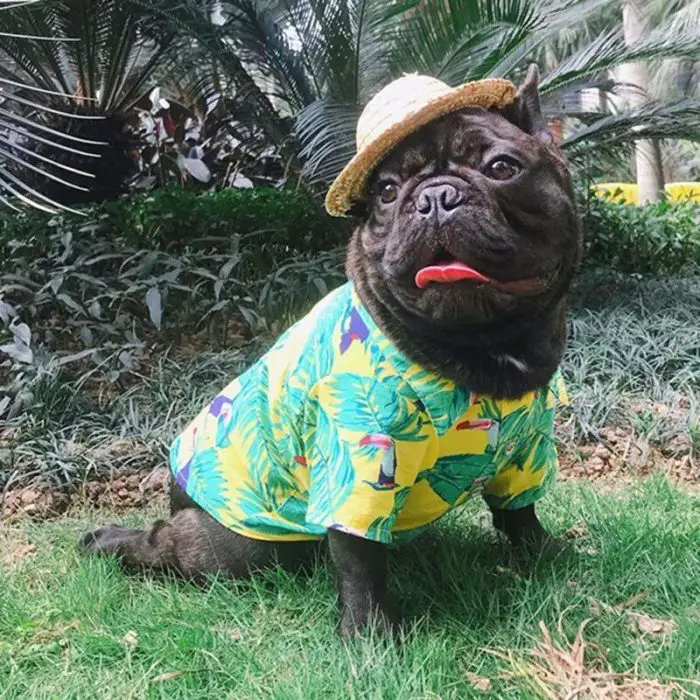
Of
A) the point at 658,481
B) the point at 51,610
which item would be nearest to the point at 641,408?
the point at 658,481

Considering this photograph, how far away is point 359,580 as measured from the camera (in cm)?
205

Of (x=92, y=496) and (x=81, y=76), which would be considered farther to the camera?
(x=81, y=76)

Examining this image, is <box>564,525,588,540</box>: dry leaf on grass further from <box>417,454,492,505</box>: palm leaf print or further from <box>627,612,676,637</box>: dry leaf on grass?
<box>417,454,492,505</box>: palm leaf print

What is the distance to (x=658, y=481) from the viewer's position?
132 inches

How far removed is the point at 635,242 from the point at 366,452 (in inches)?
223

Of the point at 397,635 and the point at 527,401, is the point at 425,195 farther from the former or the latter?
the point at 397,635

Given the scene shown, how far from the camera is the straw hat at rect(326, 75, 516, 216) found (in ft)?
6.09

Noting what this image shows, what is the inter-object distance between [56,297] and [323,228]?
6.54 feet

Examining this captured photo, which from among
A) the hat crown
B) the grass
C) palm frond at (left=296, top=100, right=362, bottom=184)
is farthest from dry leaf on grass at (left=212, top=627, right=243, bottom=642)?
palm frond at (left=296, top=100, right=362, bottom=184)

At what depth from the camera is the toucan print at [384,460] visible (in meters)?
1.92

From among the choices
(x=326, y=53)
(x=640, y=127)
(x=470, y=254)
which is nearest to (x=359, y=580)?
(x=470, y=254)

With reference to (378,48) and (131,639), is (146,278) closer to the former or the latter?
(378,48)

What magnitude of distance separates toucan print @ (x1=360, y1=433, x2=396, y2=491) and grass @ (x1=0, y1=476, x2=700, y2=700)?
15.4 inches

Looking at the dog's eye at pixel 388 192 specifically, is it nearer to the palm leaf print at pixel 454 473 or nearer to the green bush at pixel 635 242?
the palm leaf print at pixel 454 473
